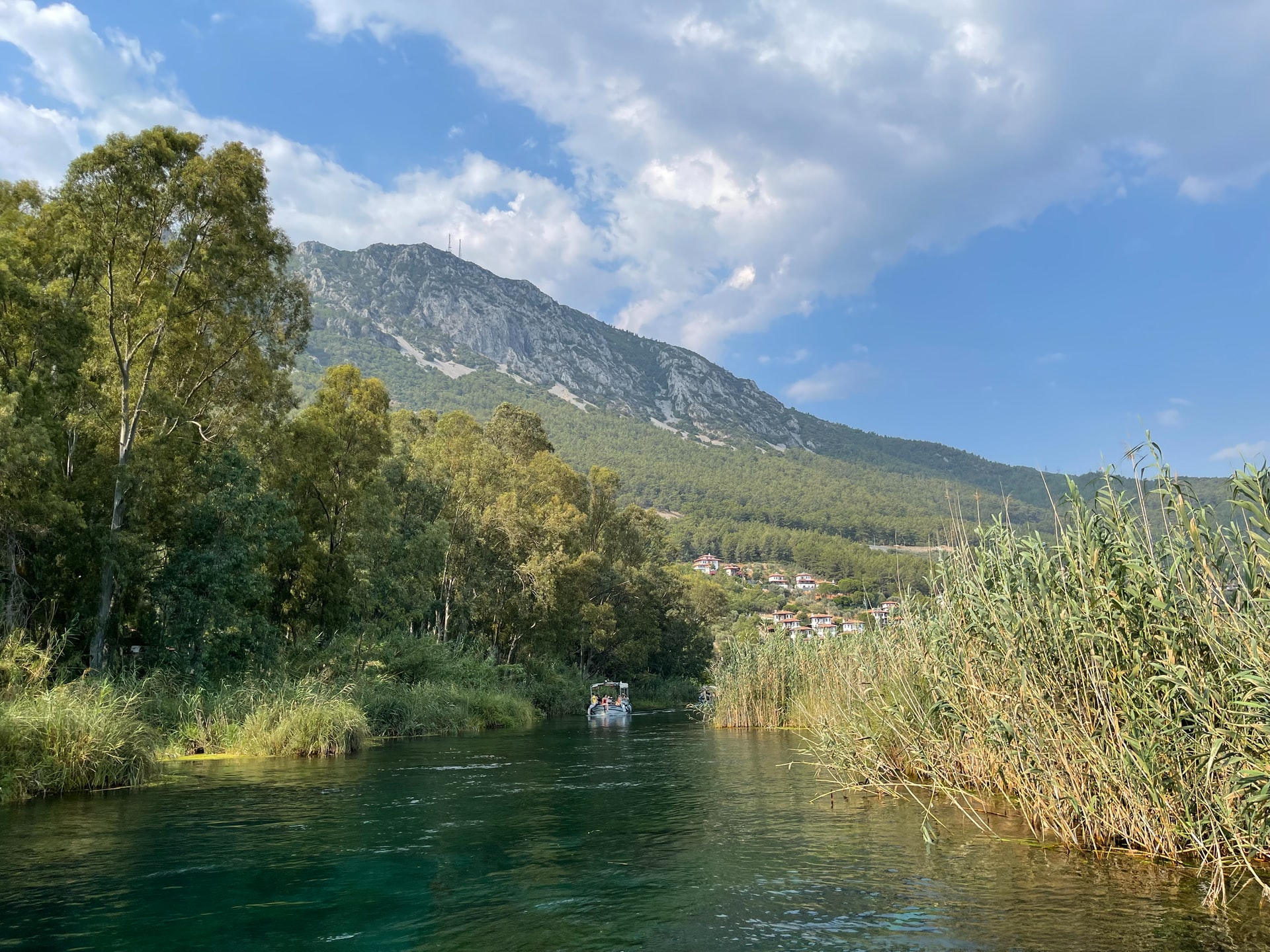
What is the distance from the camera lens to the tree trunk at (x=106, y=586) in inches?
905

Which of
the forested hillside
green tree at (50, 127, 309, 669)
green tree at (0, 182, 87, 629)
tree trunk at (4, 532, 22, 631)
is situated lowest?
tree trunk at (4, 532, 22, 631)

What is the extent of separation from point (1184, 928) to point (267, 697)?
875 inches

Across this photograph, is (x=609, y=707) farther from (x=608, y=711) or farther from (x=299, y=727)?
(x=299, y=727)

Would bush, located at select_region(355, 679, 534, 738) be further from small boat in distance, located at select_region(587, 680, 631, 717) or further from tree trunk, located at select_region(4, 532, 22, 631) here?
tree trunk, located at select_region(4, 532, 22, 631)

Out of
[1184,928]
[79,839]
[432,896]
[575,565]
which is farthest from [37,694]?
[575,565]

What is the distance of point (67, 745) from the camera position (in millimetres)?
14867

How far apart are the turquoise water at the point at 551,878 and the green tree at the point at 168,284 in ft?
45.0

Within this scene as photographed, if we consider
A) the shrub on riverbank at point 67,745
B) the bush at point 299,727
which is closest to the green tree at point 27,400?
the shrub on riverbank at point 67,745

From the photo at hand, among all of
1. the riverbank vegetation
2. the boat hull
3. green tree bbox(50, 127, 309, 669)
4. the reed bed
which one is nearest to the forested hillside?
the boat hull

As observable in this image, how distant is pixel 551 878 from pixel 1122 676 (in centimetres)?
628

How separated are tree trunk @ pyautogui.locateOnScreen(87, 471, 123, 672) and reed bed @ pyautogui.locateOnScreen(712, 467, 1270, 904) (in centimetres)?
2063

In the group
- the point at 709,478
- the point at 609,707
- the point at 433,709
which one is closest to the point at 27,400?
the point at 433,709

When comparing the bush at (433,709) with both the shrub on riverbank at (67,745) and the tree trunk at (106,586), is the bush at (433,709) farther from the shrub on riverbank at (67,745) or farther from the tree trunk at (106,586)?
the shrub on riverbank at (67,745)

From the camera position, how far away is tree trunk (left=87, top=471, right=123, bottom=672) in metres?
23.0
